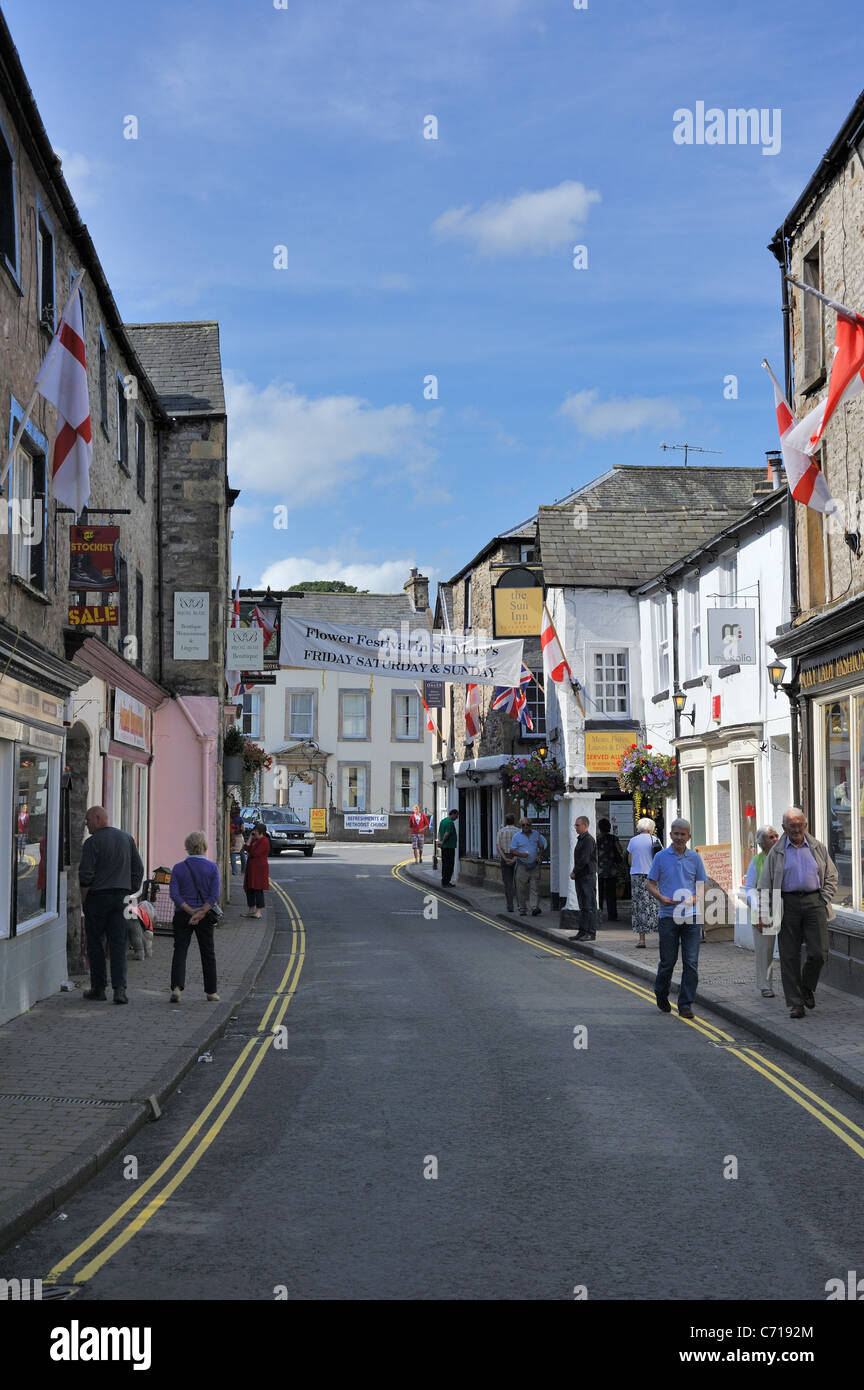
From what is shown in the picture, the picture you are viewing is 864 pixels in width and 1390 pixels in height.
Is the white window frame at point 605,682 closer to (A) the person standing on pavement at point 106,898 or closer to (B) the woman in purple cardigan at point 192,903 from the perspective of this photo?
(B) the woman in purple cardigan at point 192,903

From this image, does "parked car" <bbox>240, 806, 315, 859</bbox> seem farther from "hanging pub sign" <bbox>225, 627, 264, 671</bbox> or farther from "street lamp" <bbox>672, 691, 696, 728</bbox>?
"street lamp" <bbox>672, 691, 696, 728</bbox>

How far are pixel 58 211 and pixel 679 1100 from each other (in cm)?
1120

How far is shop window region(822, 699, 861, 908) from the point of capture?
1520cm

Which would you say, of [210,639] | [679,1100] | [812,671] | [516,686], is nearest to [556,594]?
[516,686]

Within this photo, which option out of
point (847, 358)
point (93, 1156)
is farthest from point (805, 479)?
point (93, 1156)

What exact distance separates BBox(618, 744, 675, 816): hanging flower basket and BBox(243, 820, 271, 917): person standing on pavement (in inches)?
270

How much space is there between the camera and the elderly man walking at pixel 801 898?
12594 millimetres

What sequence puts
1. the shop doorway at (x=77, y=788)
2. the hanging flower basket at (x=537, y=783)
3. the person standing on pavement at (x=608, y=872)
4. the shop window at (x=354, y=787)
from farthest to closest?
1. the shop window at (x=354, y=787)
2. the hanging flower basket at (x=537, y=783)
3. the person standing on pavement at (x=608, y=872)
4. the shop doorway at (x=77, y=788)

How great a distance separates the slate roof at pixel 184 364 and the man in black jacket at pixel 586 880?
A: 435 inches

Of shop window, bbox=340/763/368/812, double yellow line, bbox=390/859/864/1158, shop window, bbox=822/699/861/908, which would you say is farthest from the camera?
shop window, bbox=340/763/368/812

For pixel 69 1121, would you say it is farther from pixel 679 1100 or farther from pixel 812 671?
pixel 812 671

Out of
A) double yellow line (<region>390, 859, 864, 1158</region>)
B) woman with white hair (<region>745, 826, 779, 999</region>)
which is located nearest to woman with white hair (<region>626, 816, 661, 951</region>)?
double yellow line (<region>390, 859, 864, 1158</region>)

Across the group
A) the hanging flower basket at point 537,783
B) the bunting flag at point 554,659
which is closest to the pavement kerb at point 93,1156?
the bunting flag at point 554,659
